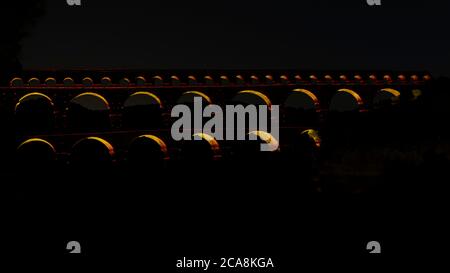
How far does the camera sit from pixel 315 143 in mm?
44469

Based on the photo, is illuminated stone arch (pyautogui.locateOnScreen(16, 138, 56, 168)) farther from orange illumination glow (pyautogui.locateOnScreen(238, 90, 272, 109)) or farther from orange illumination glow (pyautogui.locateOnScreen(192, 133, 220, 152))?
orange illumination glow (pyautogui.locateOnScreen(238, 90, 272, 109))

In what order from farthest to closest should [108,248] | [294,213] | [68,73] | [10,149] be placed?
1. [68,73]
2. [10,149]
3. [294,213]
4. [108,248]

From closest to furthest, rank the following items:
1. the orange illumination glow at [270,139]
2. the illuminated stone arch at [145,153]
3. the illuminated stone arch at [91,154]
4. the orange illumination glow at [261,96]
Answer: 1. the illuminated stone arch at [91,154]
2. the orange illumination glow at [270,139]
3. the orange illumination glow at [261,96]
4. the illuminated stone arch at [145,153]

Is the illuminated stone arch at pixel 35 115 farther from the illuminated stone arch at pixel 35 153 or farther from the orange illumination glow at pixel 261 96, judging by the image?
the orange illumination glow at pixel 261 96

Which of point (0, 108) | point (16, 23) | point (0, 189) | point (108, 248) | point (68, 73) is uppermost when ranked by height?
point (16, 23)

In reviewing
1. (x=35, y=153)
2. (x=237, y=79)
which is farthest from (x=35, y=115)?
(x=237, y=79)

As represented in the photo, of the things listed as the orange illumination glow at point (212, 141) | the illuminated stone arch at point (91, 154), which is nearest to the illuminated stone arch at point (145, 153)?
the illuminated stone arch at point (91, 154)

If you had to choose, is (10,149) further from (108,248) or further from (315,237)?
(315,237)

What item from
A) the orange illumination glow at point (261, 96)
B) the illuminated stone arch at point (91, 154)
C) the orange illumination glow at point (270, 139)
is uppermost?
the orange illumination glow at point (261, 96)

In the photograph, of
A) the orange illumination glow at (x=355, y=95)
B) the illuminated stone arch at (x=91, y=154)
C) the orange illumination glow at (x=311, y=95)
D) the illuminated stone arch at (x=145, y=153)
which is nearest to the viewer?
the illuminated stone arch at (x=91, y=154)

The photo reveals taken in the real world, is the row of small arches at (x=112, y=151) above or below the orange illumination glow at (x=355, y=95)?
below

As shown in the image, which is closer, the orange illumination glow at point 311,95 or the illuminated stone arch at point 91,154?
the illuminated stone arch at point 91,154

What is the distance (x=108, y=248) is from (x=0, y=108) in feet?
67.1
